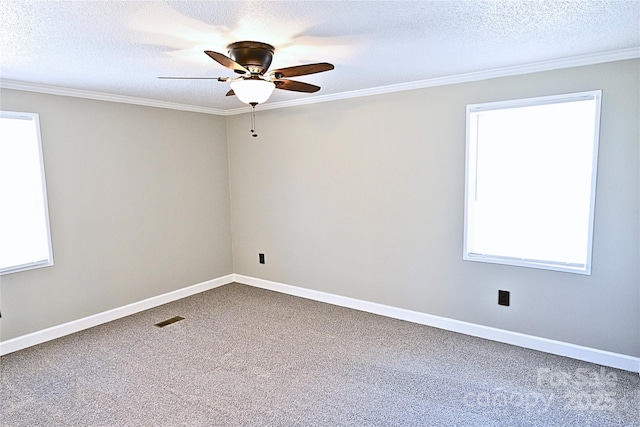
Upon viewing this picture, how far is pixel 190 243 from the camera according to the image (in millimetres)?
4695

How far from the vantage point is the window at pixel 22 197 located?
3.22 metres

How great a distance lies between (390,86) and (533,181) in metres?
1.46

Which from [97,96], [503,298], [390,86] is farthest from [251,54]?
[503,298]

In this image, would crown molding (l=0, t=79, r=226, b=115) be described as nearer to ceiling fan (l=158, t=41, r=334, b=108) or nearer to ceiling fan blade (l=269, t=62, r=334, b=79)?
ceiling fan (l=158, t=41, r=334, b=108)

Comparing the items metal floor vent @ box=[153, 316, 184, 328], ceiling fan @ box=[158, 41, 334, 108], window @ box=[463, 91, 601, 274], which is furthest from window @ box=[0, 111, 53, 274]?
window @ box=[463, 91, 601, 274]

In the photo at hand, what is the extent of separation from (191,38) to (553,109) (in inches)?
101

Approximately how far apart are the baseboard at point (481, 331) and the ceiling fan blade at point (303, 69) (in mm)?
2506

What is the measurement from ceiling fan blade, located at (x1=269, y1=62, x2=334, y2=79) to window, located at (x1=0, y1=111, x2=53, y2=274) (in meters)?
2.34

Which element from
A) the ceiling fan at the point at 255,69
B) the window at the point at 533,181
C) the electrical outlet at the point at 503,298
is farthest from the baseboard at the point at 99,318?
the electrical outlet at the point at 503,298

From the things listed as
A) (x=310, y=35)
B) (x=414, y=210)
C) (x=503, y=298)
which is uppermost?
(x=310, y=35)

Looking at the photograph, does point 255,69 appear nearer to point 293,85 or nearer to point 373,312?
point 293,85

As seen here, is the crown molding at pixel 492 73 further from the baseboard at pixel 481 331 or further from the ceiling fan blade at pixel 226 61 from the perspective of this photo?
the baseboard at pixel 481 331

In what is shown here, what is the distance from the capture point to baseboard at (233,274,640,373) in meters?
2.89

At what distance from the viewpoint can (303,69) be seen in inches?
89.5
